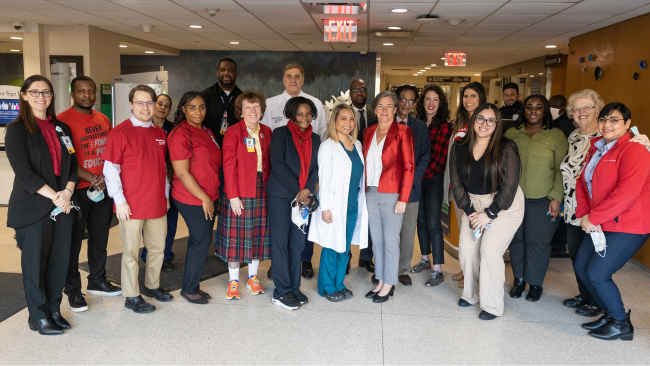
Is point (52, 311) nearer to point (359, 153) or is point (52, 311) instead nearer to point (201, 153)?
point (201, 153)

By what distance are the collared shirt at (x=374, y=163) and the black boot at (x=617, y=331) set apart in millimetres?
1976

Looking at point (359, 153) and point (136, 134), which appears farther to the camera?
point (359, 153)

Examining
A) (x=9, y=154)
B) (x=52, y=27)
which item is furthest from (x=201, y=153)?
(x=52, y=27)

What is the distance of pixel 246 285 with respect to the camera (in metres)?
4.31

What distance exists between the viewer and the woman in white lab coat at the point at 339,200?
3.67 m

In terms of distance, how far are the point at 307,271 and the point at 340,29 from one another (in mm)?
4294

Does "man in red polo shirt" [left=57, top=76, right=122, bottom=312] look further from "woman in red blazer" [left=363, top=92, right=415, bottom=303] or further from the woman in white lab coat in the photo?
"woman in red blazer" [left=363, top=92, right=415, bottom=303]

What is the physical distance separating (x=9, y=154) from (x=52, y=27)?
6.35 metres

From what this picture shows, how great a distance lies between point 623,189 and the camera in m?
3.09

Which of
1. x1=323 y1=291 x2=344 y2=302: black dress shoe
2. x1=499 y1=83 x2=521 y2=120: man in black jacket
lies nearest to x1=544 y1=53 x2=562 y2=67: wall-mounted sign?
x1=499 y1=83 x2=521 y2=120: man in black jacket

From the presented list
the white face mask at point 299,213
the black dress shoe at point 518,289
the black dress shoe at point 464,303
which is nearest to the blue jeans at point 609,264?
the black dress shoe at point 518,289

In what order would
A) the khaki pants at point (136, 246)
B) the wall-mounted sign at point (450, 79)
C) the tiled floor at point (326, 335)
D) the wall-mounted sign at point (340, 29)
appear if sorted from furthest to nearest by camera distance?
the wall-mounted sign at point (450, 79)
the wall-mounted sign at point (340, 29)
the khaki pants at point (136, 246)
the tiled floor at point (326, 335)

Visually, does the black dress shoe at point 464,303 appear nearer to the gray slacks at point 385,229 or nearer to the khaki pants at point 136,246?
the gray slacks at point 385,229

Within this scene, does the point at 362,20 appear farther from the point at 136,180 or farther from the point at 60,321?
the point at 60,321
